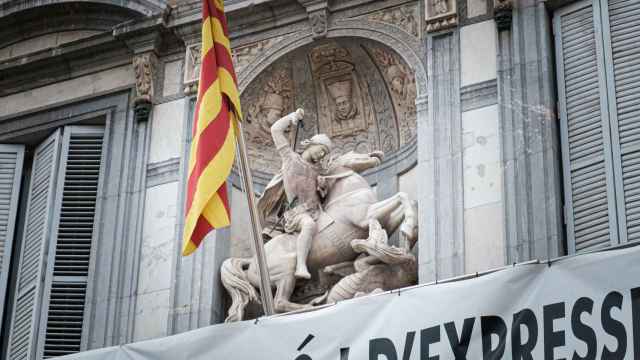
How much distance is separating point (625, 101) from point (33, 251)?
22.2 feet

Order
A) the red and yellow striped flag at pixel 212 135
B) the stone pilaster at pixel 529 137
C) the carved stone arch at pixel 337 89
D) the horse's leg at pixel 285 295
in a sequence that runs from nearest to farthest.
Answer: the stone pilaster at pixel 529 137, the red and yellow striped flag at pixel 212 135, the horse's leg at pixel 285 295, the carved stone arch at pixel 337 89

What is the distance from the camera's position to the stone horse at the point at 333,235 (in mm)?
15945

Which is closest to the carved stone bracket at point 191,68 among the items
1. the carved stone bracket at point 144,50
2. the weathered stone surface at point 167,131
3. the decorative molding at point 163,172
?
the weathered stone surface at point 167,131

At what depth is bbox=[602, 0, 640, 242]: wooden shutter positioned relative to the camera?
48.2 feet

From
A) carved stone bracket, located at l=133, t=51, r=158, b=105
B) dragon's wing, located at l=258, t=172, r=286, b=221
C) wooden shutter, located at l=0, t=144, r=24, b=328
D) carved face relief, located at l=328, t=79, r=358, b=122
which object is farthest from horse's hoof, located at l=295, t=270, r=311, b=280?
wooden shutter, located at l=0, t=144, r=24, b=328

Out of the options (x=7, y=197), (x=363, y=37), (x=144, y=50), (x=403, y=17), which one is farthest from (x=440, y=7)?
(x=7, y=197)

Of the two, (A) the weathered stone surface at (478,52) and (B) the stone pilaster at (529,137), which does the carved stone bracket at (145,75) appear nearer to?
(A) the weathered stone surface at (478,52)

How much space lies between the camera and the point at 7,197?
734 inches

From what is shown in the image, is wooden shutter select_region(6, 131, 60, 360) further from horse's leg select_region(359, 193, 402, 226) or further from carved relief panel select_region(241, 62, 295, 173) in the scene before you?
horse's leg select_region(359, 193, 402, 226)

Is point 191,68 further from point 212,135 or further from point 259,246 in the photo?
point 259,246

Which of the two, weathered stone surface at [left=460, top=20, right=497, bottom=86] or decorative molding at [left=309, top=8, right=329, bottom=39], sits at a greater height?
decorative molding at [left=309, top=8, right=329, bottom=39]

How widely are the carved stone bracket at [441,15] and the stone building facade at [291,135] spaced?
0.02 meters

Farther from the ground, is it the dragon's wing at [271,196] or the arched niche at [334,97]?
the arched niche at [334,97]

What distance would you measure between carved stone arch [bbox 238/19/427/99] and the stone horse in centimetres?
101
